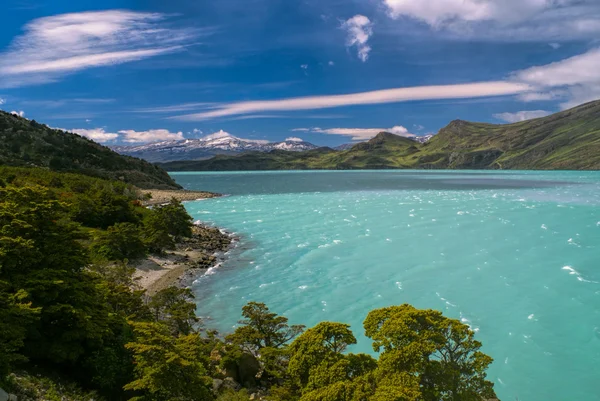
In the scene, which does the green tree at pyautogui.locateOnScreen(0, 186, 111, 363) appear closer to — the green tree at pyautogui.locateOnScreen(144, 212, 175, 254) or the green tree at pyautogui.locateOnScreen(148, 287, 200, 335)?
the green tree at pyautogui.locateOnScreen(148, 287, 200, 335)

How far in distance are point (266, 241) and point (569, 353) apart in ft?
139

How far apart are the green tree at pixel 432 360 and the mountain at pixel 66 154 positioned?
439 ft

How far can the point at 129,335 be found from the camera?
18.0m

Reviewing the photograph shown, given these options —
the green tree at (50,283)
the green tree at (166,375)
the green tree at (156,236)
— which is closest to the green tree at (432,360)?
the green tree at (166,375)

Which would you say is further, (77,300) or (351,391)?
(77,300)

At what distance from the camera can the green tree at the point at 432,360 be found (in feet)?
42.4

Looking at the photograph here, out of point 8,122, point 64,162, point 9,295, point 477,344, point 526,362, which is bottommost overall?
point 526,362

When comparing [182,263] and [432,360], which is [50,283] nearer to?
[432,360]

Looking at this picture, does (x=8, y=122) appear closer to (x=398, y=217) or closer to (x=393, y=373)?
(x=398, y=217)

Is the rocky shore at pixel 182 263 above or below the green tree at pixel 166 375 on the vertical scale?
below

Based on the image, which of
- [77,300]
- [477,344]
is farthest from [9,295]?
[477,344]

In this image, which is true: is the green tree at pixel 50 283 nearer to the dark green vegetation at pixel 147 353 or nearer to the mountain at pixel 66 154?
the dark green vegetation at pixel 147 353

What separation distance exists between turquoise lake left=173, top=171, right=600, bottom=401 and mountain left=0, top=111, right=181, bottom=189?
86844 millimetres

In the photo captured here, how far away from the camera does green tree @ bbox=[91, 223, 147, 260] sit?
41.6 m
